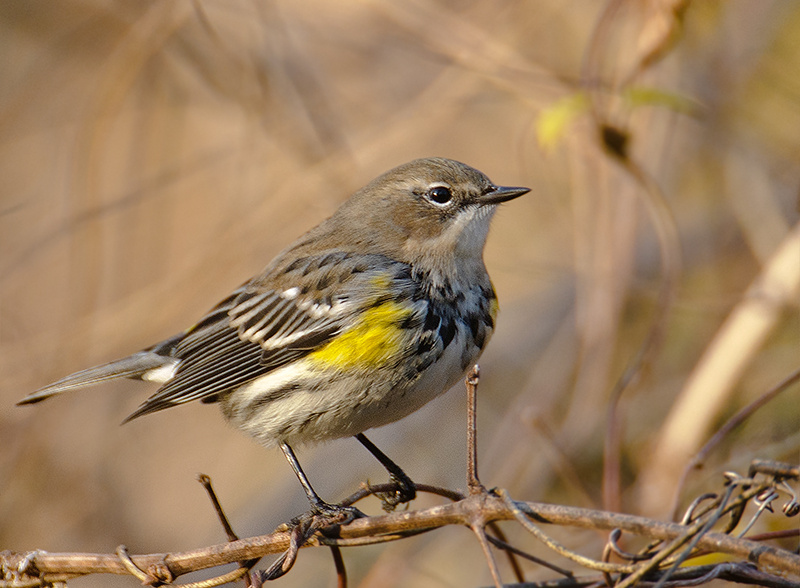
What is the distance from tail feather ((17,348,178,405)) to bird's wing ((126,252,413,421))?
0.26 ft

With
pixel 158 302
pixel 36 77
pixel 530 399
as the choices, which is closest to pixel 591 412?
pixel 530 399

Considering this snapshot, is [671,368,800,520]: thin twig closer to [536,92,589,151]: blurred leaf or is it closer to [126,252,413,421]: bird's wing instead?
[126,252,413,421]: bird's wing

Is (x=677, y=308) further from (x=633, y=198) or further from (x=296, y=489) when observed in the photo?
(x=296, y=489)

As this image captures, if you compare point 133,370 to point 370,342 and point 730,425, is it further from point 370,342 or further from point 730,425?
point 730,425

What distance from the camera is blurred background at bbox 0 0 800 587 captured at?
395cm

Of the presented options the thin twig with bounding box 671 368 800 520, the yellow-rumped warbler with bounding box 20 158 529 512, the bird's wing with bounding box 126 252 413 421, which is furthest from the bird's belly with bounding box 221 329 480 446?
the thin twig with bounding box 671 368 800 520

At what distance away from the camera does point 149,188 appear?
513 cm

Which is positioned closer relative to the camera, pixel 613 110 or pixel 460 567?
pixel 613 110

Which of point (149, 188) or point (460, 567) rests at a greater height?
point (149, 188)

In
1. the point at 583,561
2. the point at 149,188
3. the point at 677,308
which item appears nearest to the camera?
the point at 583,561

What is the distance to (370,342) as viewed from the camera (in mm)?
2676

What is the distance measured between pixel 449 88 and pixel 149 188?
6.39 ft

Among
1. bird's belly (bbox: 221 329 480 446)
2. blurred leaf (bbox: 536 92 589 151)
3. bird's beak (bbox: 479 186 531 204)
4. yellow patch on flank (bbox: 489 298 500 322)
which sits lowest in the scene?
bird's belly (bbox: 221 329 480 446)

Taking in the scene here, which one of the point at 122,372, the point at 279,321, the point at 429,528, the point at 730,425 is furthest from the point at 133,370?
the point at 730,425
